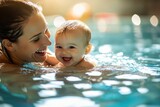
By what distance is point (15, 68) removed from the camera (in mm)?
3736

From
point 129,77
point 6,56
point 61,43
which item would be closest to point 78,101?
point 129,77

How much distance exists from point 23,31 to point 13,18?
0.18 meters

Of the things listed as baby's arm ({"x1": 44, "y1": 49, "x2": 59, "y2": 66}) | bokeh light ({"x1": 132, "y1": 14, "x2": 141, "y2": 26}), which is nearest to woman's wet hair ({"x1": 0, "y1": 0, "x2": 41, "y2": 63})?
baby's arm ({"x1": 44, "y1": 49, "x2": 59, "y2": 66})

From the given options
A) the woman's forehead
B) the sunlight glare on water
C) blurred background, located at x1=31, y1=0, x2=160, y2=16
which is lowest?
the sunlight glare on water

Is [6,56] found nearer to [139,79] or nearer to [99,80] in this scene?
[99,80]

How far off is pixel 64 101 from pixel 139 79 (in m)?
0.96

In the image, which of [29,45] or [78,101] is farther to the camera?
[29,45]

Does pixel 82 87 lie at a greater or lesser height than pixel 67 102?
Answer: greater

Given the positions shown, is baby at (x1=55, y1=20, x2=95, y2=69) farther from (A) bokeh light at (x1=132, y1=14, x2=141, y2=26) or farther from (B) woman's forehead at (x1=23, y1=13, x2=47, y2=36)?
(A) bokeh light at (x1=132, y1=14, x2=141, y2=26)

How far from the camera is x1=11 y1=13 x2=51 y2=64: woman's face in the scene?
3.75 meters

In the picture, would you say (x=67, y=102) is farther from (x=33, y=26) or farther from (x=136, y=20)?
(x=136, y=20)

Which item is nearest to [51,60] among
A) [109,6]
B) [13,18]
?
[13,18]

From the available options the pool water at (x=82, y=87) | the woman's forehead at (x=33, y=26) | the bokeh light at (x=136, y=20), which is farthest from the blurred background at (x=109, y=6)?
the pool water at (x=82, y=87)

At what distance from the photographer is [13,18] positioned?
366 cm
